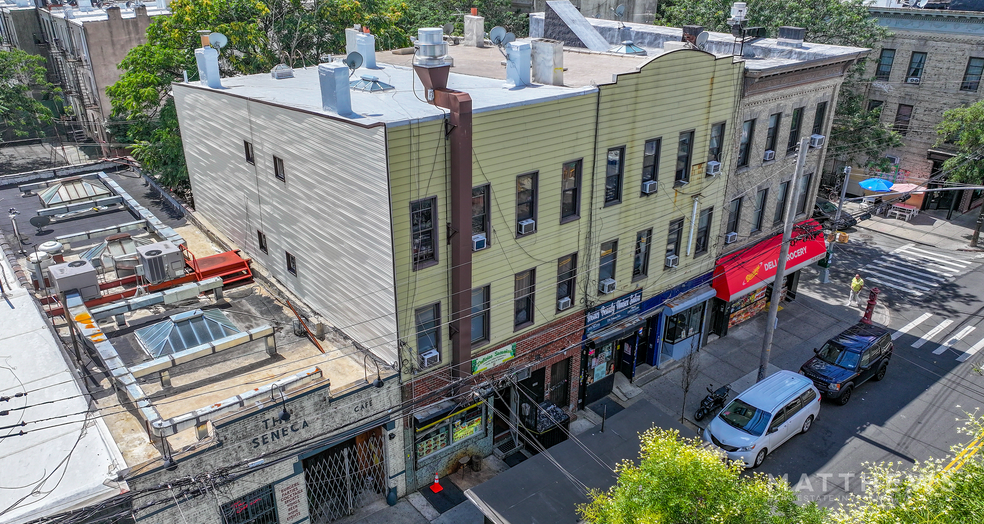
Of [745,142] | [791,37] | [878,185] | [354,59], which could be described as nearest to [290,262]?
[354,59]

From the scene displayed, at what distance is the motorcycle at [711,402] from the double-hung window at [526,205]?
997 cm

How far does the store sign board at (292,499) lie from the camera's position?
17781 millimetres

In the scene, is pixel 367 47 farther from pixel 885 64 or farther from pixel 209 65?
pixel 885 64

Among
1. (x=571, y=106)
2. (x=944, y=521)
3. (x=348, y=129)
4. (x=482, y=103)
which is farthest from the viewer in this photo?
(x=571, y=106)

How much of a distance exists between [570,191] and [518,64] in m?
4.21

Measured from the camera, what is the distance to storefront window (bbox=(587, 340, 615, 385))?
24.8 m

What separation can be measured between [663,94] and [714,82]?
2.88 m

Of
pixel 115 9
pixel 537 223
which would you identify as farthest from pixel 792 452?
pixel 115 9

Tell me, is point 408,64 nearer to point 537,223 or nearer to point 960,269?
point 537,223

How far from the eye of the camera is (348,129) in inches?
653

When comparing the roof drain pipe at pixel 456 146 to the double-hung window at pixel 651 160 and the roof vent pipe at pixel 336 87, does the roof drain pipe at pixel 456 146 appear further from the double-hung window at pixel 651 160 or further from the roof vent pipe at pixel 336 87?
the double-hung window at pixel 651 160

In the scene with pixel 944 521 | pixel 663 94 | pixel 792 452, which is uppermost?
pixel 663 94

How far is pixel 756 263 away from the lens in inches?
1130

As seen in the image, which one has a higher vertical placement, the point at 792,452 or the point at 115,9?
the point at 115,9
